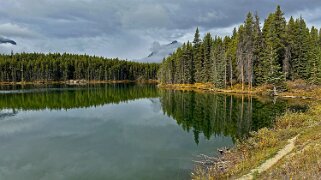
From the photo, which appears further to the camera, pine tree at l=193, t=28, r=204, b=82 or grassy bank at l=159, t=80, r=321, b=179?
pine tree at l=193, t=28, r=204, b=82

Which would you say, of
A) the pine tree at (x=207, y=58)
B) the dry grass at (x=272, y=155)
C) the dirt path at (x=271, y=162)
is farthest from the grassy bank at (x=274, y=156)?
the pine tree at (x=207, y=58)

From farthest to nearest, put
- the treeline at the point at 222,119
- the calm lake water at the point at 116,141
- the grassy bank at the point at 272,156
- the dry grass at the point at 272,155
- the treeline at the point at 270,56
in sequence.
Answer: the treeline at the point at 270,56 < the treeline at the point at 222,119 < the calm lake water at the point at 116,141 < the grassy bank at the point at 272,156 < the dry grass at the point at 272,155

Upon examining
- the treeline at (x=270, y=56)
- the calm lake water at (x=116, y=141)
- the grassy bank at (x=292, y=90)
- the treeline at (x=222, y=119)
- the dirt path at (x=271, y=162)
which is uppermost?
the treeline at (x=270, y=56)

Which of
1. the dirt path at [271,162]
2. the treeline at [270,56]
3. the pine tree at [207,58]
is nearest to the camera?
the dirt path at [271,162]

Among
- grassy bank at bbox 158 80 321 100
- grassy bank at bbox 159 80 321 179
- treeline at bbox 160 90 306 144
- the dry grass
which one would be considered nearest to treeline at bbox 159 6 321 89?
grassy bank at bbox 158 80 321 100

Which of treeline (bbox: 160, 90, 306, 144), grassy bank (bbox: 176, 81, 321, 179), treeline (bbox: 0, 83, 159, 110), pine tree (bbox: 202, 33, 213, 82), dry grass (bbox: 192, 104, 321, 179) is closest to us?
dry grass (bbox: 192, 104, 321, 179)

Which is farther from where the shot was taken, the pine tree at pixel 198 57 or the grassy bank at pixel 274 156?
the pine tree at pixel 198 57

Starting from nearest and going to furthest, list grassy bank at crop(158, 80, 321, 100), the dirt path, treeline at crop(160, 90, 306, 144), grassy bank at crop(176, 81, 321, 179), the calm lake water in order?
grassy bank at crop(176, 81, 321, 179), the dirt path, the calm lake water, treeline at crop(160, 90, 306, 144), grassy bank at crop(158, 80, 321, 100)

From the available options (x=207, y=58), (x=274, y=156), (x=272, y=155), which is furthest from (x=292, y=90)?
(x=274, y=156)

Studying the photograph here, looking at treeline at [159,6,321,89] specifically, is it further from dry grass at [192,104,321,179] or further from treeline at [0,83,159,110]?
dry grass at [192,104,321,179]

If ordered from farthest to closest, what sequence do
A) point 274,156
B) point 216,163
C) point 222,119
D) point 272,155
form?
point 222,119 → point 216,163 → point 272,155 → point 274,156

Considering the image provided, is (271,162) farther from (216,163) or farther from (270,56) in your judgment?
(270,56)

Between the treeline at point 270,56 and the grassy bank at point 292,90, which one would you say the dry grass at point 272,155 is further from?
the treeline at point 270,56

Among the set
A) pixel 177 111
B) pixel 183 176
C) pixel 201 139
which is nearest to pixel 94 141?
pixel 201 139
